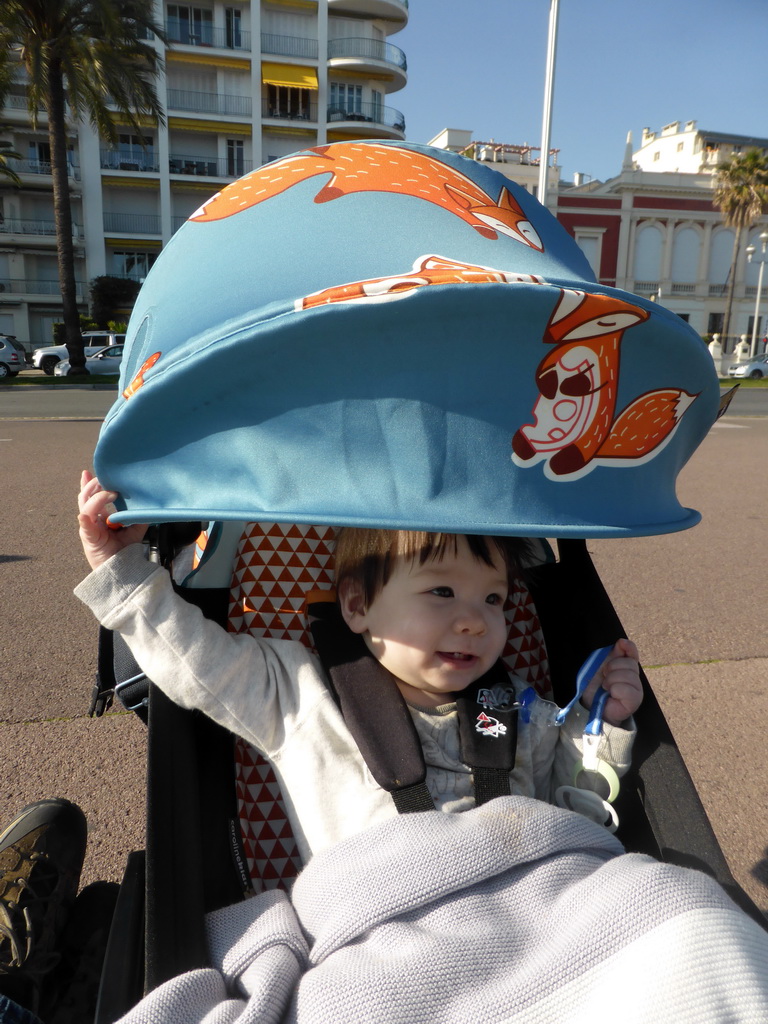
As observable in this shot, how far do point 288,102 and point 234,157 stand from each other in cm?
342

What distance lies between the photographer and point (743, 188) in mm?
35688

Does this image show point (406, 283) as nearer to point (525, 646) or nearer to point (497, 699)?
point (497, 699)

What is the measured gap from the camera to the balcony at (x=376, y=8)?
34.0 meters

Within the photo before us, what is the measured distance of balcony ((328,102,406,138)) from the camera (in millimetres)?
34906

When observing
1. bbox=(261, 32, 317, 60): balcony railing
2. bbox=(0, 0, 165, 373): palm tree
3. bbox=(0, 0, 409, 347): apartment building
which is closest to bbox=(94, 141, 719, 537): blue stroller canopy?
bbox=(0, 0, 165, 373): palm tree

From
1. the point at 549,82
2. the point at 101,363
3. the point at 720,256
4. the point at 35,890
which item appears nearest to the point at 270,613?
the point at 35,890

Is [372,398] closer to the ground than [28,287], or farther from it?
closer to the ground

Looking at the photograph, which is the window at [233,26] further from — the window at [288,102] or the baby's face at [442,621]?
the baby's face at [442,621]

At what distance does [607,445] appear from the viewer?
1132mm

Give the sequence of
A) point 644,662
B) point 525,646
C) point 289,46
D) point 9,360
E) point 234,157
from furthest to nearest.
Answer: point 234,157 → point 289,46 → point 9,360 → point 644,662 → point 525,646

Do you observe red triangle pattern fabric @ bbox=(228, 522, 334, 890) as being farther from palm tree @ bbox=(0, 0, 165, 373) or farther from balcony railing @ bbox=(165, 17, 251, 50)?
balcony railing @ bbox=(165, 17, 251, 50)

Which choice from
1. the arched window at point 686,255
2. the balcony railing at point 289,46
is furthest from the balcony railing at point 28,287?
the arched window at point 686,255

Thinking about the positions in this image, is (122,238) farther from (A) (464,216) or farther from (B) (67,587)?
(A) (464,216)

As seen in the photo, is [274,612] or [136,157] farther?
[136,157]
